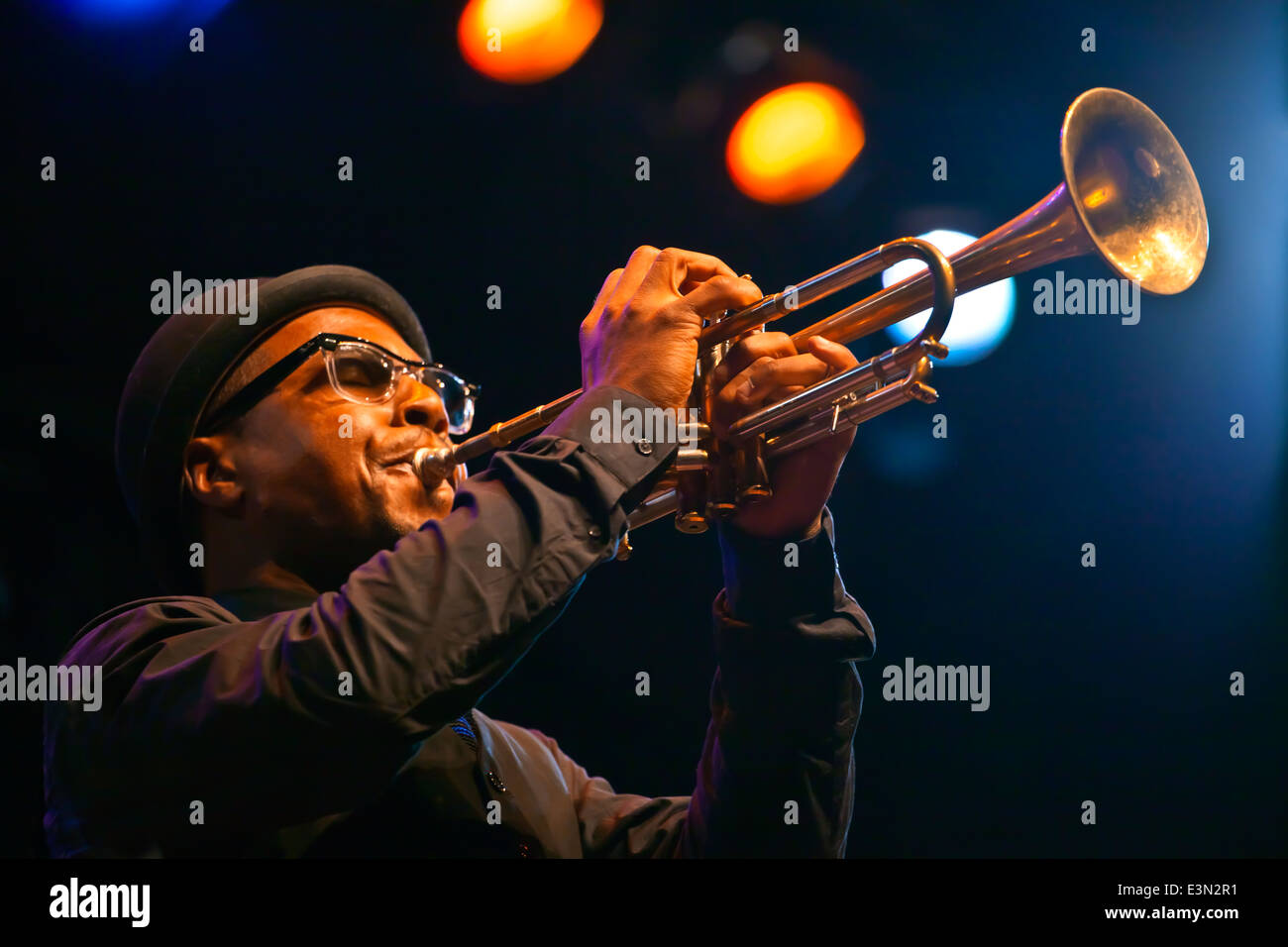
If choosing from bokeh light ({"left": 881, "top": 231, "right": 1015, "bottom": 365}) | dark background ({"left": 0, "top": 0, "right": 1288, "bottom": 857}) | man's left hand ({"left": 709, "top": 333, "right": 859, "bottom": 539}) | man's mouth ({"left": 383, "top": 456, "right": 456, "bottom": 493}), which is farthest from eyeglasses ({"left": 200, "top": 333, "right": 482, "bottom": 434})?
bokeh light ({"left": 881, "top": 231, "right": 1015, "bottom": 365})

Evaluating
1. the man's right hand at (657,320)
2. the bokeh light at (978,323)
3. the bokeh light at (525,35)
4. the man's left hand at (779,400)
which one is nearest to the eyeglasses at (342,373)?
the man's right hand at (657,320)

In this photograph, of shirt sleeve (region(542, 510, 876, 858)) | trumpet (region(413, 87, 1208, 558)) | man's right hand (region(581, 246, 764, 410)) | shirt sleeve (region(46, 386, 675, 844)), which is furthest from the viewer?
shirt sleeve (region(542, 510, 876, 858))

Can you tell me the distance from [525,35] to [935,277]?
2249 millimetres

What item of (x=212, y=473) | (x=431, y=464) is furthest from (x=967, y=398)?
(x=212, y=473)

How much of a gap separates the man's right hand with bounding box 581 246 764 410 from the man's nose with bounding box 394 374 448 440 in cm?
63

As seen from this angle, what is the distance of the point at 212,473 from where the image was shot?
2.41 meters

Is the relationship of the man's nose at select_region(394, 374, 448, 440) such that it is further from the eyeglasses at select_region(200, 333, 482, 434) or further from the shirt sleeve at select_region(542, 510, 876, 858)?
the shirt sleeve at select_region(542, 510, 876, 858)

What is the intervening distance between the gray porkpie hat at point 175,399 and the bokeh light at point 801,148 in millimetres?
2097

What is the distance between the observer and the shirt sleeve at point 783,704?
210 cm

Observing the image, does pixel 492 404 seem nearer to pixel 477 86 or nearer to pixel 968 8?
pixel 477 86

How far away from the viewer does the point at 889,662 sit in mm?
4062

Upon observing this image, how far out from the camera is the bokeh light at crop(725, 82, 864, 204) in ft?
13.3

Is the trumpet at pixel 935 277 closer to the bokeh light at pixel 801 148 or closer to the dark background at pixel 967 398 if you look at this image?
the dark background at pixel 967 398
